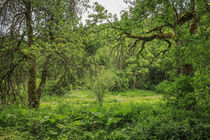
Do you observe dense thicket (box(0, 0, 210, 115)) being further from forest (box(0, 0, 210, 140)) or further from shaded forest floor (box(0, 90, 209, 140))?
shaded forest floor (box(0, 90, 209, 140))

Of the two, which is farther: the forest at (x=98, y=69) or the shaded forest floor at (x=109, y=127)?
the forest at (x=98, y=69)

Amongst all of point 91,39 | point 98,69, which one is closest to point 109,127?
point 98,69

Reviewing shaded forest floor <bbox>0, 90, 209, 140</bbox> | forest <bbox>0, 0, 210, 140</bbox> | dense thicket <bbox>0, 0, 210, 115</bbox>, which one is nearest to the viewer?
shaded forest floor <bbox>0, 90, 209, 140</bbox>

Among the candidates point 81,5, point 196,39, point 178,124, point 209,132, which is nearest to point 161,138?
point 178,124

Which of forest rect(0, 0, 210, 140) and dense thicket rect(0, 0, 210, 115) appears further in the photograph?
dense thicket rect(0, 0, 210, 115)

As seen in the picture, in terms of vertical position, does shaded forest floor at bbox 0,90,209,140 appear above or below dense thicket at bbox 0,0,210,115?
below

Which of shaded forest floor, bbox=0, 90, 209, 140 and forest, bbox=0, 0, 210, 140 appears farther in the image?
forest, bbox=0, 0, 210, 140

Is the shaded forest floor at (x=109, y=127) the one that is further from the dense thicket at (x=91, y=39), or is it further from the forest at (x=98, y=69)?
the dense thicket at (x=91, y=39)

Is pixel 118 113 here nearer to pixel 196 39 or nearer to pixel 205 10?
pixel 196 39

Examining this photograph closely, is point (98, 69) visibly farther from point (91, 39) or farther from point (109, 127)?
point (91, 39)

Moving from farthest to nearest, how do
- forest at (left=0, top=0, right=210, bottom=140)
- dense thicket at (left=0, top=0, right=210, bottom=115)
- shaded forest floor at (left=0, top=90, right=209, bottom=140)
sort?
dense thicket at (left=0, top=0, right=210, bottom=115) < forest at (left=0, top=0, right=210, bottom=140) < shaded forest floor at (left=0, top=90, right=209, bottom=140)

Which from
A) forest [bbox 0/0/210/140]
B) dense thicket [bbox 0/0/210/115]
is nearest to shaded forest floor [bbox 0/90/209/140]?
forest [bbox 0/0/210/140]

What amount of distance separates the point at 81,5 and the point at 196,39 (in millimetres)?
4626

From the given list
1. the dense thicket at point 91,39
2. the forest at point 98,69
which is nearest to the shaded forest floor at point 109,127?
the forest at point 98,69
